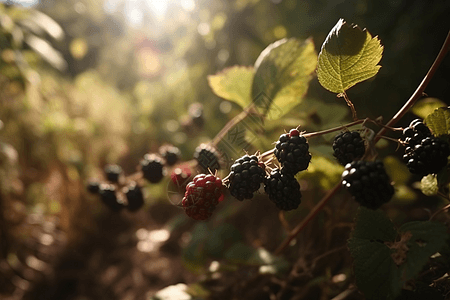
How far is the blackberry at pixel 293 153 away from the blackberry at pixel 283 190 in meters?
0.02

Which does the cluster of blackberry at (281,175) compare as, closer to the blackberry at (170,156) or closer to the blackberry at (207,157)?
the blackberry at (207,157)

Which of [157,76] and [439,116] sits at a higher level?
[157,76]

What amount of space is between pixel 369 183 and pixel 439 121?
→ 0.84ft

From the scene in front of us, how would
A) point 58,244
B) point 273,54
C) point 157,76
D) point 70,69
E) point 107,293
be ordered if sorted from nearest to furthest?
point 273,54 → point 107,293 → point 58,244 → point 157,76 → point 70,69

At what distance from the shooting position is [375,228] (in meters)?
0.56

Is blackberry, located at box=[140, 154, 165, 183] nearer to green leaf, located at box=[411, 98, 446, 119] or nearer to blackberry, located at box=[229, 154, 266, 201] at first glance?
blackberry, located at box=[229, 154, 266, 201]

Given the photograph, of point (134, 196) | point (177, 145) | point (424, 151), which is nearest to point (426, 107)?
point (424, 151)

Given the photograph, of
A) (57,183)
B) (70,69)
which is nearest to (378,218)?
(57,183)

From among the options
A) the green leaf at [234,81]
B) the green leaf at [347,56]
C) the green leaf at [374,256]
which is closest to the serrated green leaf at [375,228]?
the green leaf at [374,256]

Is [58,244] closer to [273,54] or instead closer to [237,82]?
[237,82]

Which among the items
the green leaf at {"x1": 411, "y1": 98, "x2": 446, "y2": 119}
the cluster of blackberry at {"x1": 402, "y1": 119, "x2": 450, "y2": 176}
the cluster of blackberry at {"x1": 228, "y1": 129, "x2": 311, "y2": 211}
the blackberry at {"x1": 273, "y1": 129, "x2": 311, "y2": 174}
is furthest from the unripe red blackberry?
the green leaf at {"x1": 411, "y1": 98, "x2": 446, "y2": 119}

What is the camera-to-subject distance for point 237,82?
89 cm

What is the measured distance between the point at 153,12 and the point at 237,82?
5.95 feet

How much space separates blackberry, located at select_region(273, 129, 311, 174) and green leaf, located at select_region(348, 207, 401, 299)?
186 mm
